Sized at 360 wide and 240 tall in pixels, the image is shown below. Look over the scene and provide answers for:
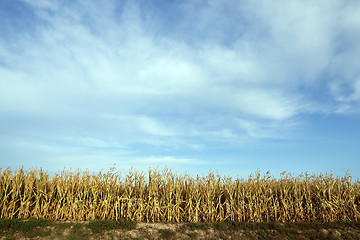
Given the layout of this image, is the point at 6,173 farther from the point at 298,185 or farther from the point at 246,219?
the point at 298,185

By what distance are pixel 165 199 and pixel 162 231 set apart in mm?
1326

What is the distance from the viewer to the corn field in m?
9.04

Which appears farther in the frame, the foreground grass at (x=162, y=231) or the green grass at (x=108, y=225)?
the green grass at (x=108, y=225)

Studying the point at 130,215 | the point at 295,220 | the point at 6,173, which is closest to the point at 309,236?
the point at 295,220

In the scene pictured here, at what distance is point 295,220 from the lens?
9617 millimetres

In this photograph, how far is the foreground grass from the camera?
8.05m

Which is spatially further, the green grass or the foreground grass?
the green grass

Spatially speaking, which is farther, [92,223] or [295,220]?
[295,220]

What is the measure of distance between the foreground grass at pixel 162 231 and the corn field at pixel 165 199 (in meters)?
0.48

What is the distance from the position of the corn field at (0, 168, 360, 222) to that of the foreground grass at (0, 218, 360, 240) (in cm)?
48

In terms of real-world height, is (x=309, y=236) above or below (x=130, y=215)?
below

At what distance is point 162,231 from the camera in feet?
26.9

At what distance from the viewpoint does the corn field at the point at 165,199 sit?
29.7 feet

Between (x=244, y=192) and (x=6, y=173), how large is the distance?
28.9 ft
